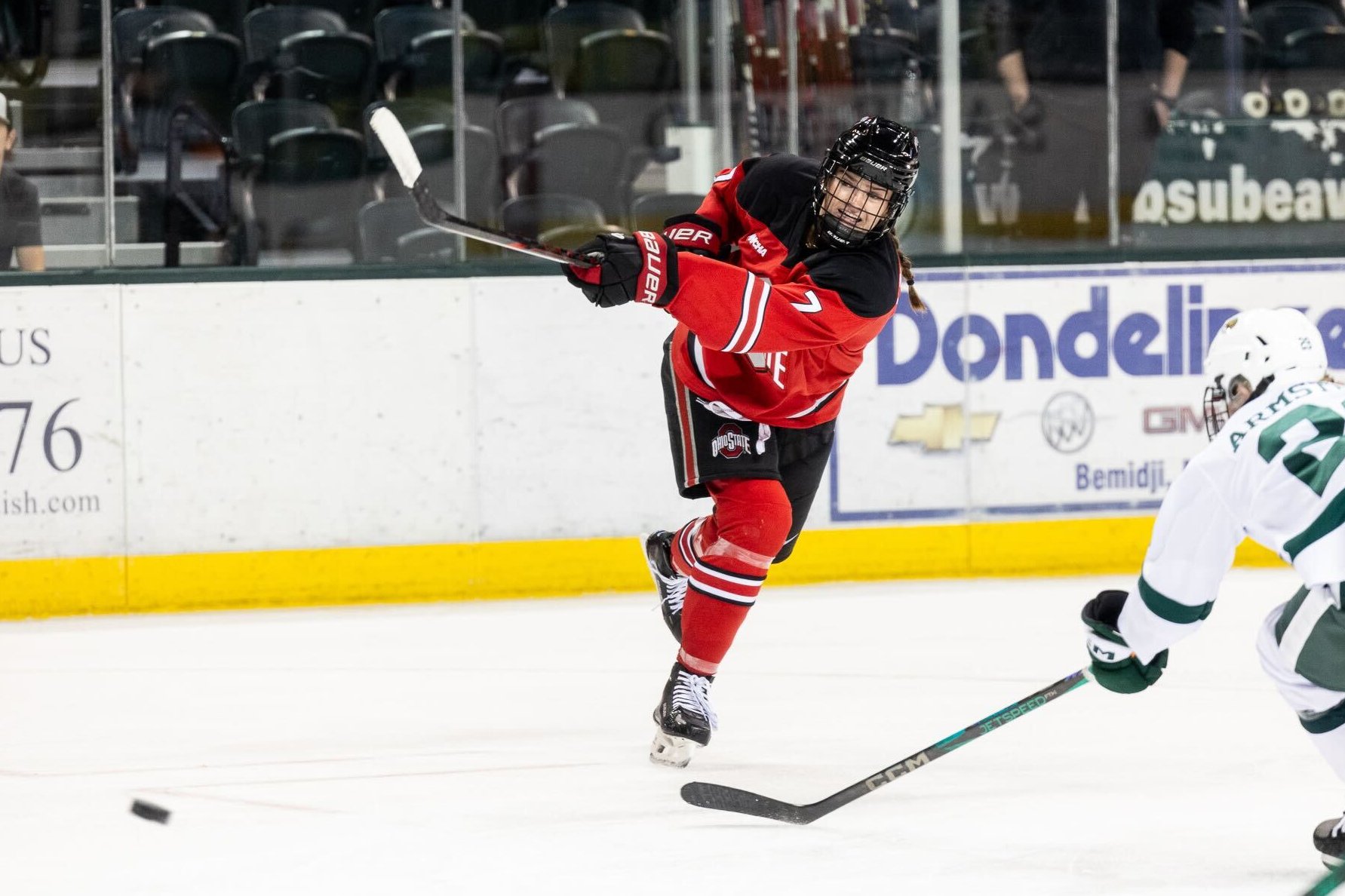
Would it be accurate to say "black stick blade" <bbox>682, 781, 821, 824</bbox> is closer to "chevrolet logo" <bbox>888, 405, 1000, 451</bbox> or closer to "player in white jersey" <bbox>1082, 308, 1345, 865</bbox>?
"player in white jersey" <bbox>1082, 308, 1345, 865</bbox>

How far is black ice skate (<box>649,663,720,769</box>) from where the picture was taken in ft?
10.0

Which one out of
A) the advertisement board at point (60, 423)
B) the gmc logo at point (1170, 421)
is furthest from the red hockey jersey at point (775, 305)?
the gmc logo at point (1170, 421)

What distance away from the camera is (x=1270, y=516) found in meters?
2.15

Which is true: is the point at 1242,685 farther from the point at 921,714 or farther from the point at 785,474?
the point at 785,474

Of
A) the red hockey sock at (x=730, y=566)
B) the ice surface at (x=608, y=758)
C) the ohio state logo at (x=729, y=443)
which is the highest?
the ohio state logo at (x=729, y=443)

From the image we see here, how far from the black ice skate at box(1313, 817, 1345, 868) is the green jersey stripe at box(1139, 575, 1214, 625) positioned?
0.42 metres

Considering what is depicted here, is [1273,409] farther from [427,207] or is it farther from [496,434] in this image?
[496,434]

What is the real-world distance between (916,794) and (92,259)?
2.86m

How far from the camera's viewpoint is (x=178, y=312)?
4.68m

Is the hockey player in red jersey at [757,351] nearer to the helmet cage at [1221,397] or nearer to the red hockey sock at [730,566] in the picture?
the red hockey sock at [730,566]

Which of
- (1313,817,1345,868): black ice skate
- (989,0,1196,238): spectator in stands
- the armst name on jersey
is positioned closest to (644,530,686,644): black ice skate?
(1313,817,1345,868): black ice skate

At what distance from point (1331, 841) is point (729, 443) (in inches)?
47.1

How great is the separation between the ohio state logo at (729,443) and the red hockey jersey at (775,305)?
0.03 m

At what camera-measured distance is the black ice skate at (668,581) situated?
11.3 ft
